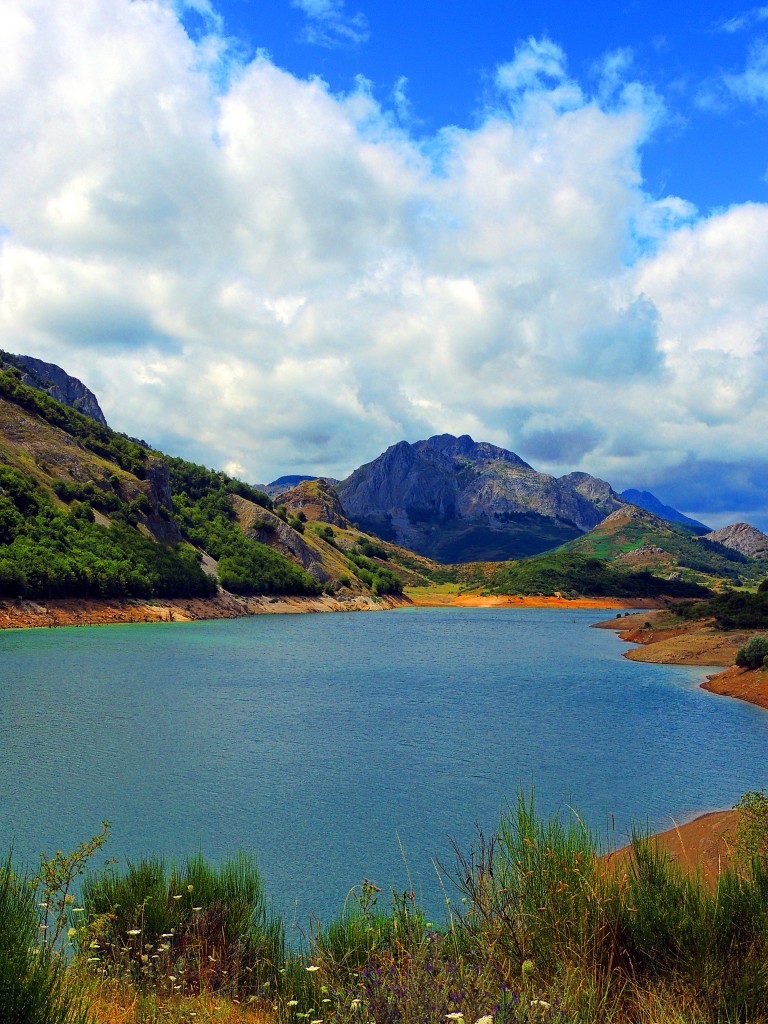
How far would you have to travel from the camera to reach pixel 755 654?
4994 cm

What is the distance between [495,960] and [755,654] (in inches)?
1950

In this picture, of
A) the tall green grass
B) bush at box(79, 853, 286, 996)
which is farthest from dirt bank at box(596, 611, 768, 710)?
the tall green grass

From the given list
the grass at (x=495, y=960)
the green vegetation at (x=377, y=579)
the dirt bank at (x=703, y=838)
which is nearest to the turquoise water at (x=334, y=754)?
the dirt bank at (x=703, y=838)

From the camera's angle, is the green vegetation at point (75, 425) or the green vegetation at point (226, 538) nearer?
the green vegetation at point (75, 425)

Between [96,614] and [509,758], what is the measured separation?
7641 cm

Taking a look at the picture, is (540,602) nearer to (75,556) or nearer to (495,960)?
(75,556)

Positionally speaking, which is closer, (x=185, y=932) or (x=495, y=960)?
(x=495, y=960)

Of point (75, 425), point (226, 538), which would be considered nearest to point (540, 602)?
point (226, 538)

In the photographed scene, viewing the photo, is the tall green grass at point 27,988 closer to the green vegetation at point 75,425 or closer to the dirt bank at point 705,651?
the dirt bank at point 705,651

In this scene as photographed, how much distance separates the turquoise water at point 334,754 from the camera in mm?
19141

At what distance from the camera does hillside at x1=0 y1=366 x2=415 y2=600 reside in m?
93.7

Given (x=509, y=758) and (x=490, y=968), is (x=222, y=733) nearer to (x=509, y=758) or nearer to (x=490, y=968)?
(x=509, y=758)

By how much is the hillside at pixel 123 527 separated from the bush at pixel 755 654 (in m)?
77.0

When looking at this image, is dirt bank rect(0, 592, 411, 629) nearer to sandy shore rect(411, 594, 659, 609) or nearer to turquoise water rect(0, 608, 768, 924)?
turquoise water rect(0, 608, 768, 924)
